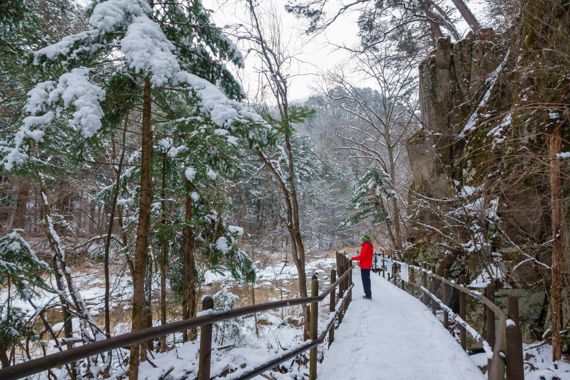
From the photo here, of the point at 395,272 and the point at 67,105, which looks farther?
the point at 395,272

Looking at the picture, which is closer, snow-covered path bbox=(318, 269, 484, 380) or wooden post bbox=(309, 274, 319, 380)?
wooden post bbox=(309, 274, 319, 380)

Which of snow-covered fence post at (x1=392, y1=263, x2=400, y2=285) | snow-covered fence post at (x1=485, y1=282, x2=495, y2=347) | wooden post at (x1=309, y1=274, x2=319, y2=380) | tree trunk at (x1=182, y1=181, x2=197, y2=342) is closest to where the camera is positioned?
snow-covered fence post at (x1=485, y1=282, x2=495, y2=347)

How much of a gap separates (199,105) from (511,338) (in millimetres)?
4267

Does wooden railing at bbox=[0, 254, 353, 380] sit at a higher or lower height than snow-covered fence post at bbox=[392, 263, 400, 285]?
higher

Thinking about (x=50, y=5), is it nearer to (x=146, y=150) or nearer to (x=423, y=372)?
(x=146, y=150)

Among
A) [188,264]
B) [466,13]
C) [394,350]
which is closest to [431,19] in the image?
[466,13]

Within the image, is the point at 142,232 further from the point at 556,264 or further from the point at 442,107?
the point at 442,107

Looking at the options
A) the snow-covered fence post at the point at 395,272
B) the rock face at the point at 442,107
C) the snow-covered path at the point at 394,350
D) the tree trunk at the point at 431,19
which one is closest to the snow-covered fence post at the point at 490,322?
the snow-covered path at the point at 394,350

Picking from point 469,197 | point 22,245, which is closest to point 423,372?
point 469,197

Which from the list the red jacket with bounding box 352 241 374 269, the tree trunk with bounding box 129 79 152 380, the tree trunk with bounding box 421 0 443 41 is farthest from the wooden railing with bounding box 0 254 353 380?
the tree trunk with bounding box 421 0 443 41

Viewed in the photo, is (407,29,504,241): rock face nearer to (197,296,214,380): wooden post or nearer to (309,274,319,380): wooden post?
(309,274,319,380): wooden post

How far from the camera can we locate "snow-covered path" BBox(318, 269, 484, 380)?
4686 millimetres

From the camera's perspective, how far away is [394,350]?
5641mm

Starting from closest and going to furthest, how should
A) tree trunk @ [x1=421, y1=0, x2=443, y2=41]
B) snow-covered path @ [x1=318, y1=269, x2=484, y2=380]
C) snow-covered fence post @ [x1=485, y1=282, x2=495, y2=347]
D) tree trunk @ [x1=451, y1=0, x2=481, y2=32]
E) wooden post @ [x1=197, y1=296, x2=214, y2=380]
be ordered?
wooden post @ [x1=197, y1=296, x2=214, y2=380] → snow-covered fence post @ [x1=485, y1=282, x2=495, y2=347] → snow-covered path @ [x1=318, y1=269, x2=484, y2=380] → tree trunk @ [x1=451, y1=0, x2=481, y2=32] → tree trunk @ [x1=421, y1=0, x2=443, y2=41]
